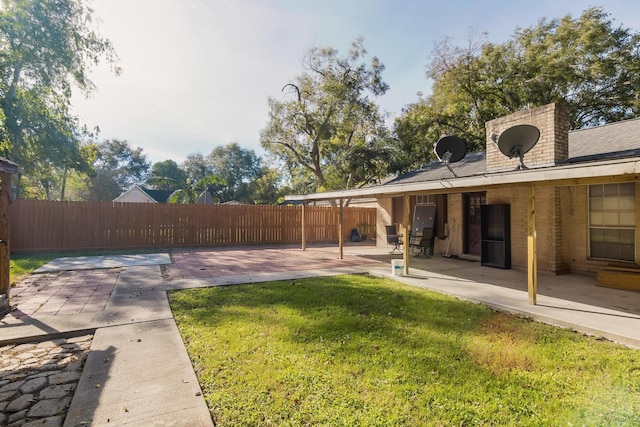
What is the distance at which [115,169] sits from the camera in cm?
4781

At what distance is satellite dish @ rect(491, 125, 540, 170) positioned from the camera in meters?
6.77

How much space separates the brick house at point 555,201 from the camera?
17.8 ft

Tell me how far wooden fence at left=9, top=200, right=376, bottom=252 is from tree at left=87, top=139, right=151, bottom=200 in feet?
105

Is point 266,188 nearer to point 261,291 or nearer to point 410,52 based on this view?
point 410,52

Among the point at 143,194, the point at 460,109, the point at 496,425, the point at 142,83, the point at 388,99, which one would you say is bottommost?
the point at 496,425

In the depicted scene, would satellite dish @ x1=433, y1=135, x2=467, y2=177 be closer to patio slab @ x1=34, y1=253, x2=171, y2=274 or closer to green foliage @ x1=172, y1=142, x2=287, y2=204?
patio slab @ x1=34, y1=253, x2=171, y2=274

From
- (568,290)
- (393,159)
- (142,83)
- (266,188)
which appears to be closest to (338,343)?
(568,290)

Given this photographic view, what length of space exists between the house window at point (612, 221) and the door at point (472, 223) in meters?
2.83

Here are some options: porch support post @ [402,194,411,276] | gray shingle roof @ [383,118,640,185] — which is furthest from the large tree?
porch support post @ [402,194,411,276]

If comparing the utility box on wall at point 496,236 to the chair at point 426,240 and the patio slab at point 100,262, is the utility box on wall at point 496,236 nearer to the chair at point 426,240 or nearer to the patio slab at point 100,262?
the chair at point 426,240

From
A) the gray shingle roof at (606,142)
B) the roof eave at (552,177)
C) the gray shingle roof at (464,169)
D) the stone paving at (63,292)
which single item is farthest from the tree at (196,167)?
the gray shingle roof at (606,142)

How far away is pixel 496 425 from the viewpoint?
2254 millimetres

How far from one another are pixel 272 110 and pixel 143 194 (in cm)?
1828

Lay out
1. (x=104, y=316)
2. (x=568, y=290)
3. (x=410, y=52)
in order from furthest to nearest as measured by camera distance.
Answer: (x=410, y=52) < (x=568, y=290) < (x=104, y=316)
